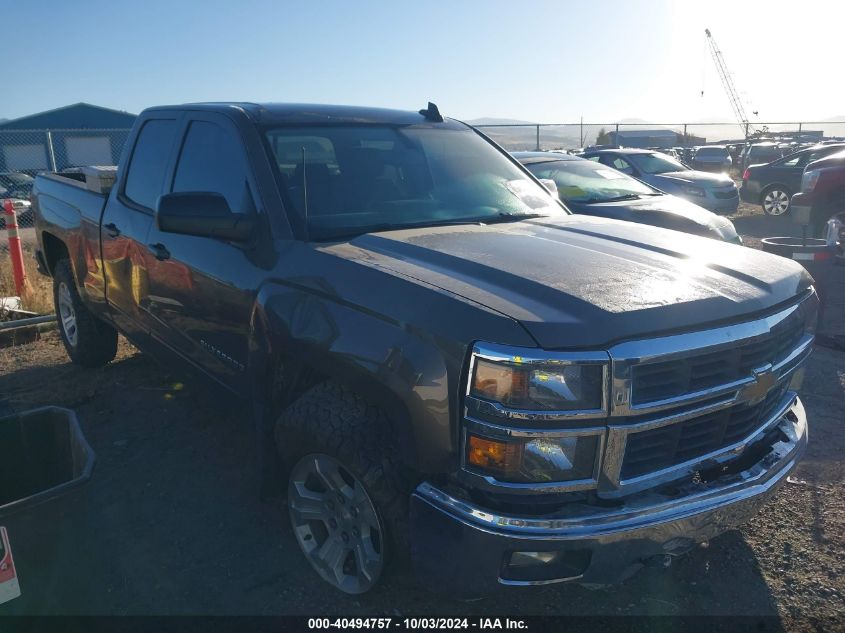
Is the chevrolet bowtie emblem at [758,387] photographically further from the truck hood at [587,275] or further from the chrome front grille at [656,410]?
Result: the truck hood at [587,275]

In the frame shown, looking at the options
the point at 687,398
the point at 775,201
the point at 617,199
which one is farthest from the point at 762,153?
the point at 687,398

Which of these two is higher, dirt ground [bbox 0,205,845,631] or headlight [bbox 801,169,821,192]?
headlight [bbox 801,169,821,192]

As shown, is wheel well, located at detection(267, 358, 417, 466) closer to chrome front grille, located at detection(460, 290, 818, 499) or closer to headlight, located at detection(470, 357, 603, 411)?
chrome front grille, located at detection(460, 290, 818, 499)

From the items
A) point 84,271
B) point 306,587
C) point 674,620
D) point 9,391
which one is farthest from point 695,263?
point 9,391

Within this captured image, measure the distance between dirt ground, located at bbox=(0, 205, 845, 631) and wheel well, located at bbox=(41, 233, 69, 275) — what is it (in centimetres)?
185

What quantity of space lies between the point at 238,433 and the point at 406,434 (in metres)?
2.47

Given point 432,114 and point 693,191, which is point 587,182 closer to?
point 432,114

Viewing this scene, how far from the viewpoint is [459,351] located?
88.7 inches

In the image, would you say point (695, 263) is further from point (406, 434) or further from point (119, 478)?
point (119, 478)

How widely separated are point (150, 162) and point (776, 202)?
1543 centimetres

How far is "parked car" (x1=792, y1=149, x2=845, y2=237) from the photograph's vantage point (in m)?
9.91

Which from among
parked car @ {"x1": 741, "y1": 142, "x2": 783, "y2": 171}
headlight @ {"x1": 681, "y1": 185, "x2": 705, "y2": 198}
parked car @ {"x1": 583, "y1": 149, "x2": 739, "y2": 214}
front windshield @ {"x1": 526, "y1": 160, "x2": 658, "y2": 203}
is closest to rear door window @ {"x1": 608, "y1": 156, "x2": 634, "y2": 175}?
parked car @ {"x1": 583, "y1": 149, "x2": 739, "y2": 214}

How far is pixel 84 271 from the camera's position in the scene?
5.03 metres

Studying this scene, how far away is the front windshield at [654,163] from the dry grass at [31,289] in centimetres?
1027
